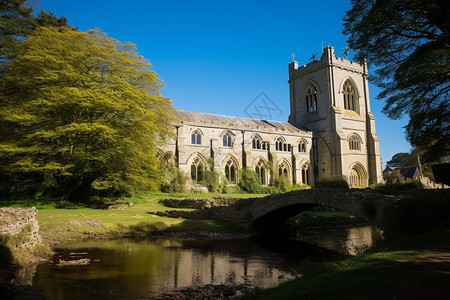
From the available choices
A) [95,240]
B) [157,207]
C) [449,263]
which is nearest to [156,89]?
[157,207]

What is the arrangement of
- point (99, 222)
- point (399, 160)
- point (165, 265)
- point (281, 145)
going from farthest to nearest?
1. point (399, 160)
2. point (281, 145)
3. point (99, 222)
4. point (165, 265)

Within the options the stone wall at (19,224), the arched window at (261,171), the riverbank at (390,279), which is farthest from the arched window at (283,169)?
the stone wall at (19,224)

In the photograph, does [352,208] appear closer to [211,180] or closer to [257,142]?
[211,180]

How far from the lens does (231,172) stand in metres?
34.3

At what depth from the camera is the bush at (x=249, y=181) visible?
3278cm

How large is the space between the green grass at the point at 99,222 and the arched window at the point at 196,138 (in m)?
12.7

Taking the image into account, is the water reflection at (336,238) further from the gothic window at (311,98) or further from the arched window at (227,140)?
the gothic window at (311,98)

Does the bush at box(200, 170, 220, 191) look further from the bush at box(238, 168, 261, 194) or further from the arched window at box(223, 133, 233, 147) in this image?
the arched window at box(223, 133, 233, 147)

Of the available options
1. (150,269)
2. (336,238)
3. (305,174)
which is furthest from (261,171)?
(150,269)

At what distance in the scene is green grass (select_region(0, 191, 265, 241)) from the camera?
1370cm

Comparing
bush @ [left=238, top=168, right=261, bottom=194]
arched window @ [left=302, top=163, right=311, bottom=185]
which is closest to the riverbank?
bush @ [left=238, top=168, right=261, bottom=194]

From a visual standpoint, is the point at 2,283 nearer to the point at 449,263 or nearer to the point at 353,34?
the point at 449,263

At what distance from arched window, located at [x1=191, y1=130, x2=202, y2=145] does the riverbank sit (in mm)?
25743

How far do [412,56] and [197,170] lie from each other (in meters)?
24.1
